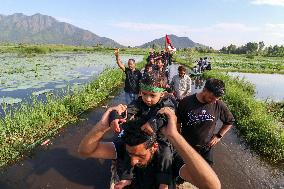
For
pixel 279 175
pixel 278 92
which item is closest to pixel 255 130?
pixel 279 175

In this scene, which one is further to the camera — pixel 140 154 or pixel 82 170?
pixel 82 170

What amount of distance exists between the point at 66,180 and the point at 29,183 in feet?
2.51

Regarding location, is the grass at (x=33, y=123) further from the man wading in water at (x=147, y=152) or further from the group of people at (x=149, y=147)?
the man wading in water at (x=147, y=152)

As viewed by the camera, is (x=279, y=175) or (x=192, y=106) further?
(x=279, y=175)

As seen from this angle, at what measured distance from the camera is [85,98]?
1429cm

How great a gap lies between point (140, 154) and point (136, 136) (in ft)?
0.47

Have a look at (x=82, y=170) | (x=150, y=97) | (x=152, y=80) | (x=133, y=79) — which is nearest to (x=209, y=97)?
(x=150, y=97)

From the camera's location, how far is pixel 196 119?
5031mm

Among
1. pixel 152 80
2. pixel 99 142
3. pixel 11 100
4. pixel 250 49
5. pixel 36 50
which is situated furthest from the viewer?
pixel 250 49

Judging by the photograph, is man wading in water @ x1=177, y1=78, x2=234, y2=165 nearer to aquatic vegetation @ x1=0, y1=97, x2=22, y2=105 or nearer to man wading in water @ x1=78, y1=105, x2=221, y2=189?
man wading in water @ x1=78, y1=105, x2=221, y2=189

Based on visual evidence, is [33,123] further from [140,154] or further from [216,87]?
[140,154]

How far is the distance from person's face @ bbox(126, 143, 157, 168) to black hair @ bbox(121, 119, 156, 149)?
0.10 feet

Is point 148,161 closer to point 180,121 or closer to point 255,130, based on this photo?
point 180,121

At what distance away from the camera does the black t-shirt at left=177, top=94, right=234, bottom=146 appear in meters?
5.04
